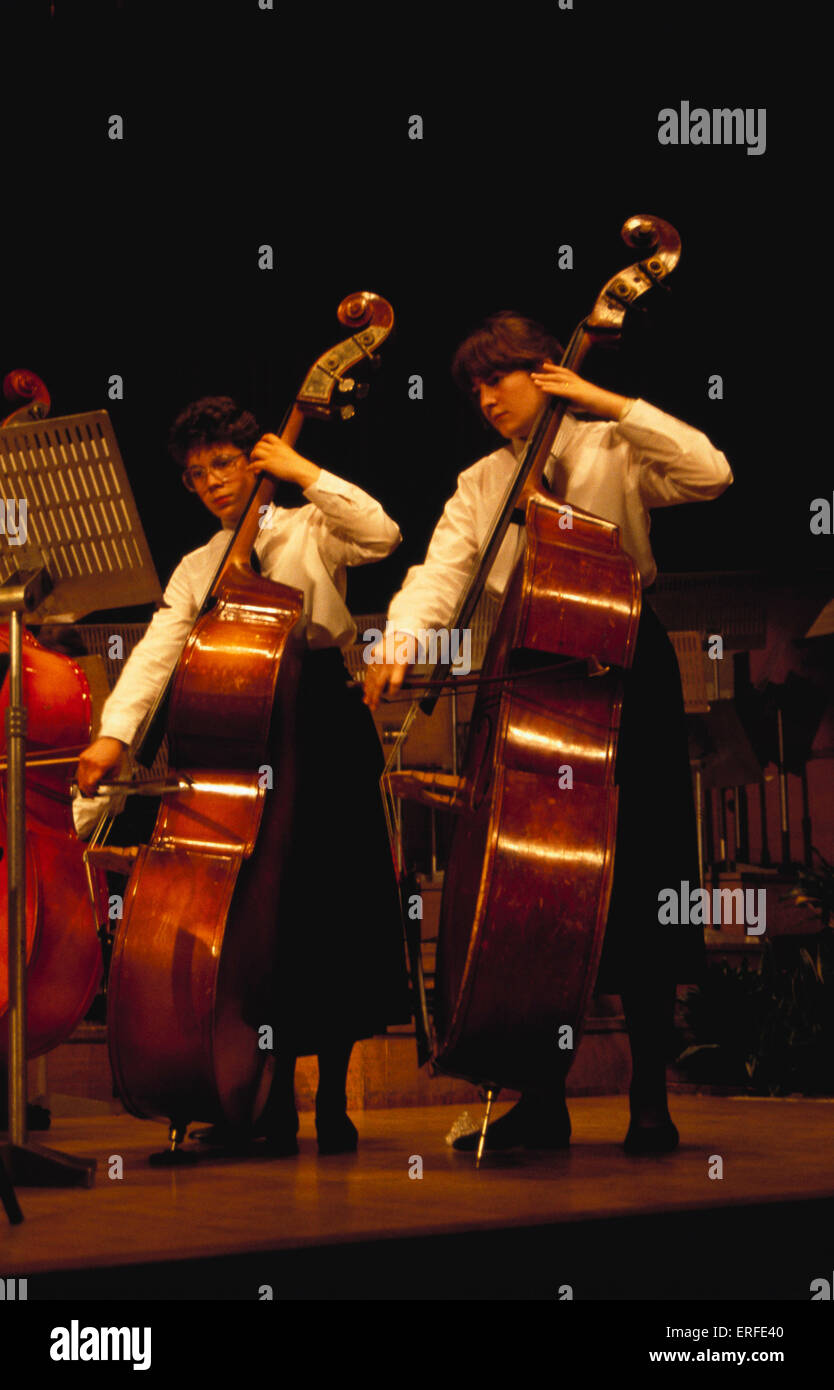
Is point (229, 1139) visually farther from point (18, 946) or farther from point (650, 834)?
point (650, 834)

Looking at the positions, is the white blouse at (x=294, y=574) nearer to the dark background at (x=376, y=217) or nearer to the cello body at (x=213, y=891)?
the cello body at (x=213, y=891)

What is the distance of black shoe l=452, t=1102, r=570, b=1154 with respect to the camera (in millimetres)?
2430

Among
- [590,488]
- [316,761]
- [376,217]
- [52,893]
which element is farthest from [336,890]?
[376,217]

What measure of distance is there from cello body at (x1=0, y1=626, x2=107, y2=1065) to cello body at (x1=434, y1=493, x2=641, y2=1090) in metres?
0.80

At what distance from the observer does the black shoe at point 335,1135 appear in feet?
8.29

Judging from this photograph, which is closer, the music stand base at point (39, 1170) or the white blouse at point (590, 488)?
the music stand base at point (39, 1170)

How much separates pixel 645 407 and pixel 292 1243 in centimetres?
140

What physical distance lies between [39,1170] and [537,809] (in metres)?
0.90

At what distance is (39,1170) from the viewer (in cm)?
217

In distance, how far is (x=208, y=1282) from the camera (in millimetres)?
1638

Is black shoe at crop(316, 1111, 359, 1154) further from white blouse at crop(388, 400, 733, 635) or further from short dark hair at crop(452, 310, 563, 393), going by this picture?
short dark hair at crop(452, 310, 563, 393)

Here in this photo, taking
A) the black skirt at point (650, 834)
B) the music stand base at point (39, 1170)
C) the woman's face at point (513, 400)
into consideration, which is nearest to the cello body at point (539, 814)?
the black skirt at point (650, 834)

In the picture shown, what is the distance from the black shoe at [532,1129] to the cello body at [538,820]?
0.34 metres

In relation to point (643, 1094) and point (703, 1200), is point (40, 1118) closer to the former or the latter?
point (643, 1094)
